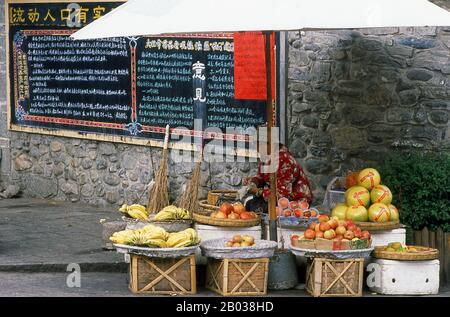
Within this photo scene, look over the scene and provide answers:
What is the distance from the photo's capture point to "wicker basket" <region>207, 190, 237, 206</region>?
1195 centimetres

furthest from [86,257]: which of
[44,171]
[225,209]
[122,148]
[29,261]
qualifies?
[44,171]

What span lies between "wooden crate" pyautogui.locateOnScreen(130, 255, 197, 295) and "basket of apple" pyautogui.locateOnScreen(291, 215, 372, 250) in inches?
40.7

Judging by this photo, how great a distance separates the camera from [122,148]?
588 inches

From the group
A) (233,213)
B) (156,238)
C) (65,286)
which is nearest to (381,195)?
(233,213)

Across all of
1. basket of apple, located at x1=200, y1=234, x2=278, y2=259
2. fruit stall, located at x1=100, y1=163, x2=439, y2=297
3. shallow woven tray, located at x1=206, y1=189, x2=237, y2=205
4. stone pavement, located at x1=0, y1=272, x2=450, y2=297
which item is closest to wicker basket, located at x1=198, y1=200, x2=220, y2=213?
shallow woven tray, located at x1=206, y1=189, x2=237, y2=205

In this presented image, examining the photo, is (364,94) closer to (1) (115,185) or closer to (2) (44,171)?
(1) (115,185)

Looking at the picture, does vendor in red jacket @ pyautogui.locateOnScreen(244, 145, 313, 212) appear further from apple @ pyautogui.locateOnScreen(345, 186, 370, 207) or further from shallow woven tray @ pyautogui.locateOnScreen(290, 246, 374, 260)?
shallow woven tray @ pyautogui.locateOnScreen(290, 246, 374, 260)

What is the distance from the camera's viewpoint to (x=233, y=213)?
426 inches

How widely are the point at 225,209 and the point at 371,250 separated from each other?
1439 mm

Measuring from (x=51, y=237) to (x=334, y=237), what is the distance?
3.80 metres

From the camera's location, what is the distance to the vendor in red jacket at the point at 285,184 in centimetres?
1155

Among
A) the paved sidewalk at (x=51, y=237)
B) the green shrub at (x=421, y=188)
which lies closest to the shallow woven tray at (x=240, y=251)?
the paved sidewalk at (x=51, y=237)

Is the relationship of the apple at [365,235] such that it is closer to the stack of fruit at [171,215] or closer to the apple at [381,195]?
the apple at [381,195]

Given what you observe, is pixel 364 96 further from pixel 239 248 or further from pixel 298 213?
pixel 239 248
